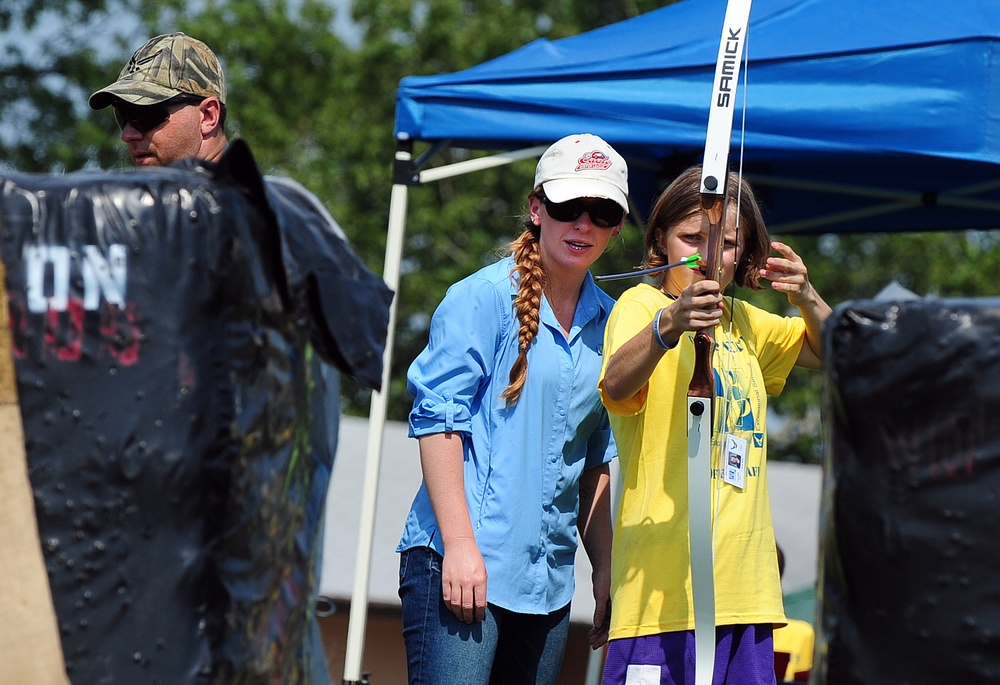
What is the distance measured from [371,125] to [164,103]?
48.0 ft

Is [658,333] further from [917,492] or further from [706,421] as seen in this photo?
[917,492]

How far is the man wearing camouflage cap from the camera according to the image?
271 cm

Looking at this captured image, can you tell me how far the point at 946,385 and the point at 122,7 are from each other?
1874 centimetres

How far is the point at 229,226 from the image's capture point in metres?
1.73

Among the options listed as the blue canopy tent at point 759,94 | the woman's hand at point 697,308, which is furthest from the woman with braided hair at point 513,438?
the blue canopy tent at point 759,94

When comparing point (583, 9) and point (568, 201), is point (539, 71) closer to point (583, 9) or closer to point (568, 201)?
point (568, 201)

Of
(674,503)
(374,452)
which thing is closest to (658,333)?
(674,503)

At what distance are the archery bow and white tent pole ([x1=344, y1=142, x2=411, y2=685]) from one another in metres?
1.47

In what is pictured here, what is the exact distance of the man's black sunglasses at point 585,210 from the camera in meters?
2.77

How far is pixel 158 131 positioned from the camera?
2.73m

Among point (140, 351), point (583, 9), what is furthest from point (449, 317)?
point (583, 9)

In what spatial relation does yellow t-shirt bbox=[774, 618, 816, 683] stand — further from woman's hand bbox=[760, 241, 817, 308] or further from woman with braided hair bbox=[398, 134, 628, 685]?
woman's hand bbox=[760, 241, 817, 308]

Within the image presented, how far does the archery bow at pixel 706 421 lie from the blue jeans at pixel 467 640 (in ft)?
1.48

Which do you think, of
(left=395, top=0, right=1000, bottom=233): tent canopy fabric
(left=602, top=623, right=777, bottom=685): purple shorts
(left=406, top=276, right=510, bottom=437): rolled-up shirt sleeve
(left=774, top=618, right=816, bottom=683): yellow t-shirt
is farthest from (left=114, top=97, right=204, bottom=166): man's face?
(left=774, top=618, right=816, bottom=683): yellow t-shirt
